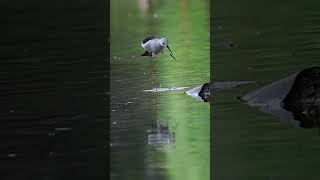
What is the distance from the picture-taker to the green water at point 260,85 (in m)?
7.51

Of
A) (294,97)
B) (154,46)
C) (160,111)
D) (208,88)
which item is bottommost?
(160,111)

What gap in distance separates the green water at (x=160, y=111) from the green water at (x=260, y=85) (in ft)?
0.65

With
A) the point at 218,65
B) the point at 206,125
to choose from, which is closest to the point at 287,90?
the point at 206,125

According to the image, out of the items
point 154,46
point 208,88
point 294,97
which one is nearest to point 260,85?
point 208,88

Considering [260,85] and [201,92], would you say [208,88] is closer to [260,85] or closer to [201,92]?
[201,92]

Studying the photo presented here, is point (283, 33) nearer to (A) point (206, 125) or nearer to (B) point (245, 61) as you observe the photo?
(B) point (245, 61)

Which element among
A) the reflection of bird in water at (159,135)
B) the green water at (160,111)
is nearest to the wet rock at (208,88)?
the green water at (160,111)

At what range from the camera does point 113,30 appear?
69.5 ft

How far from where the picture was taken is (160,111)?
10070 mm

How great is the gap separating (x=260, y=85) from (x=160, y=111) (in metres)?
1.53
